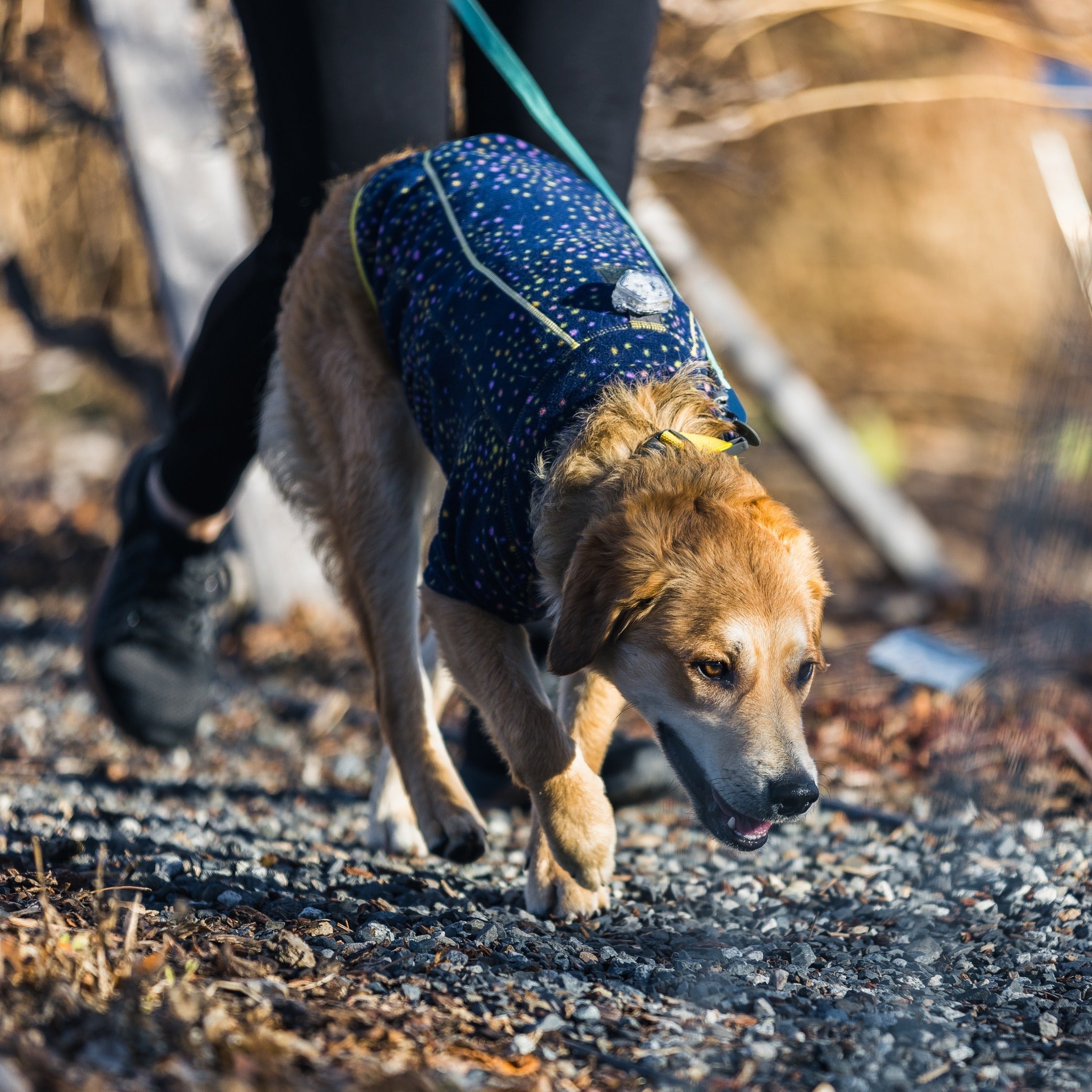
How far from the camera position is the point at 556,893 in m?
2.51

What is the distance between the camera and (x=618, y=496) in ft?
7.75

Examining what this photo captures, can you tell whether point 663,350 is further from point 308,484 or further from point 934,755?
point 934,755

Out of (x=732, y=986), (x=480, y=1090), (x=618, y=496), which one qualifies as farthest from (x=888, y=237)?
(x=480, y=1090)

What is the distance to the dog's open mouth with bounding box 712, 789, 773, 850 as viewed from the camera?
2.35 meters

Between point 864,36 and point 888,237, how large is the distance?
1399 mm

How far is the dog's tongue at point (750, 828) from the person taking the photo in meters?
2.36

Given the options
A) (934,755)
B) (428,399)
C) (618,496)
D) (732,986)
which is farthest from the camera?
(934,755)

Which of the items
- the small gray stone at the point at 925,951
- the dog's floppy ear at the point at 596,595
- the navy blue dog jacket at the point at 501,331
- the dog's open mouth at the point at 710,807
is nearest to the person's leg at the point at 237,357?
the navy blue dog jacket at the point at 501,331

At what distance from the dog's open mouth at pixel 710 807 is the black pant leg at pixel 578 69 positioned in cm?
161

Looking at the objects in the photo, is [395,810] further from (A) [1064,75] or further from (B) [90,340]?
(A) [1064,75]

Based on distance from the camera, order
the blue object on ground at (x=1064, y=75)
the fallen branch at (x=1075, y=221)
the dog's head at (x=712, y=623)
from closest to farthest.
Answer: the dog's head at (x=712, y=623) < the fallen branch at (x=1075, y=221) < the blue object on ground at (x=1064, y=75)

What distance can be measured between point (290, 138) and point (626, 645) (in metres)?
1.58

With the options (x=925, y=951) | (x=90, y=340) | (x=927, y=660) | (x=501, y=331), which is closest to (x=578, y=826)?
(x=925, y=951)

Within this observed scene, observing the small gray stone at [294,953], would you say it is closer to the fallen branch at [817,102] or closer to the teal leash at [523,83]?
the teal leash at [523,83]
